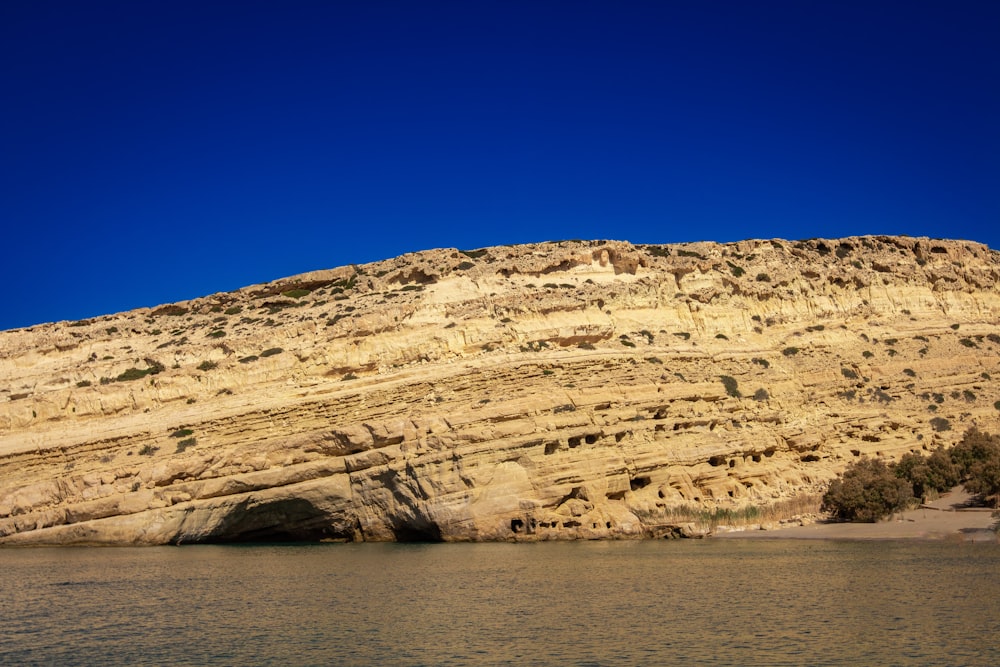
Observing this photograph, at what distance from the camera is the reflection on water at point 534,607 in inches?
527

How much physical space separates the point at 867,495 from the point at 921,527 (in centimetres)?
190

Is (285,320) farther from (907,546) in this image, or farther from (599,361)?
(907,546)

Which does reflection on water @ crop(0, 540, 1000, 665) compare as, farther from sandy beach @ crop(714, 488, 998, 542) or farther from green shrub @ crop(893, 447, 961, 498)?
green shrub @ crop(893, 447, 961, 498)

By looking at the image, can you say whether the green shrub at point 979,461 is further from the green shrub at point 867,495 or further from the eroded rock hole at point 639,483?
the eroded rock hole at point 639,483

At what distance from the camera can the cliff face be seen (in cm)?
2808

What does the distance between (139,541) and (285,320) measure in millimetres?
12711

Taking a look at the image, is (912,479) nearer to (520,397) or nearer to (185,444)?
(520,397)

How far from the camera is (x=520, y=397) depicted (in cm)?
2953

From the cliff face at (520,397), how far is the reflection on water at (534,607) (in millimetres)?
3309

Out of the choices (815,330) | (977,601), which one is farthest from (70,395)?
(977,601)

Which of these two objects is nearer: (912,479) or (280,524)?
(912,479)

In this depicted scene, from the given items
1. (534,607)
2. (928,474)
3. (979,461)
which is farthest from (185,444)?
(979,461)

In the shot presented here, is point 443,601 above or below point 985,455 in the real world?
below

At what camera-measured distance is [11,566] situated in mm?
25531
